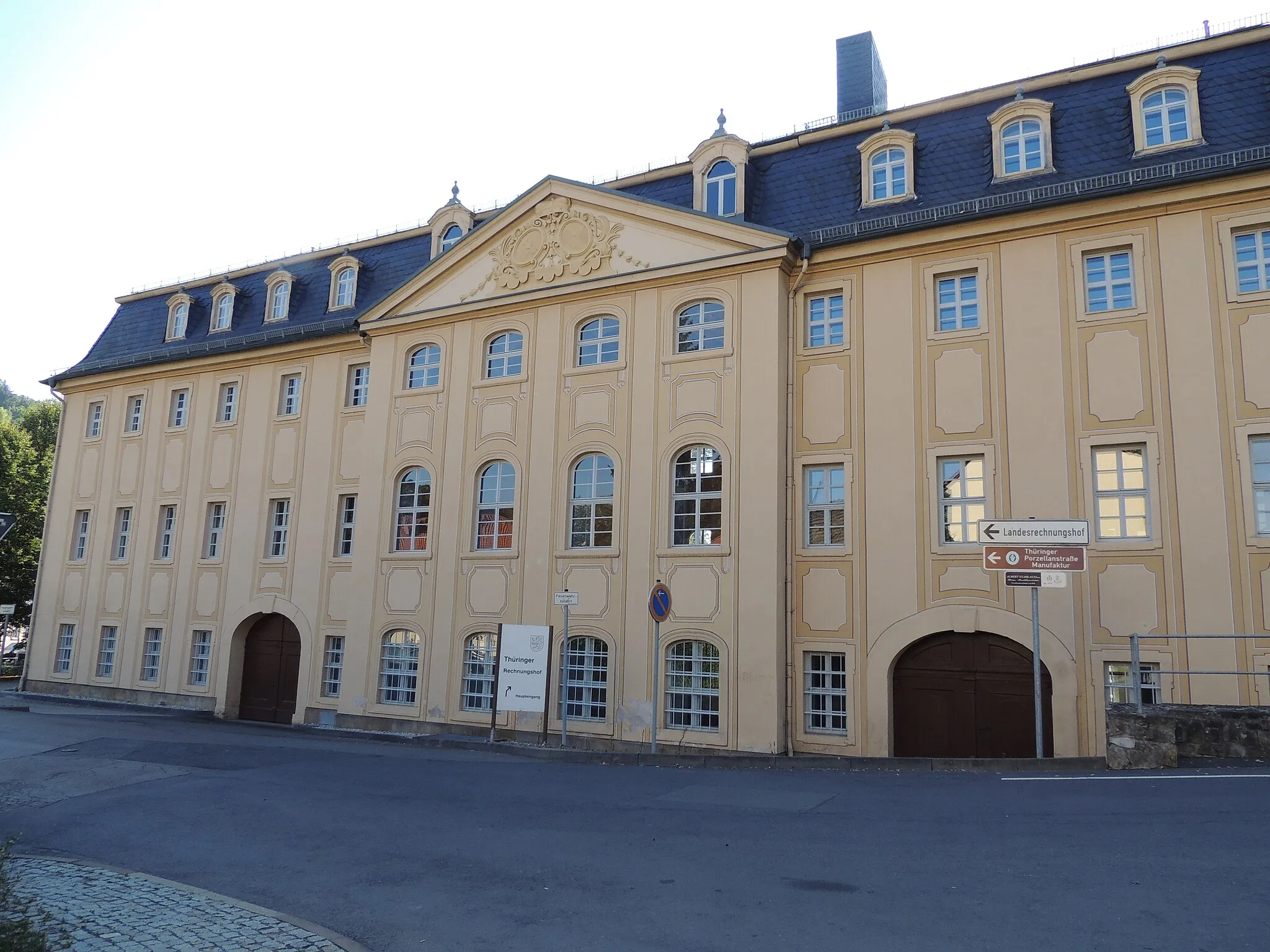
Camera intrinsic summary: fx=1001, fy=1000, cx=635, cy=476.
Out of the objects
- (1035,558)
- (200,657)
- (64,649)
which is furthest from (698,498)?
(64,649)

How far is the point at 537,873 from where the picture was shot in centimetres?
751

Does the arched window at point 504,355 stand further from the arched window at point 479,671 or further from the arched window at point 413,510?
the arched window at point 479,671

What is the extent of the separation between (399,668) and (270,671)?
16.1 ft

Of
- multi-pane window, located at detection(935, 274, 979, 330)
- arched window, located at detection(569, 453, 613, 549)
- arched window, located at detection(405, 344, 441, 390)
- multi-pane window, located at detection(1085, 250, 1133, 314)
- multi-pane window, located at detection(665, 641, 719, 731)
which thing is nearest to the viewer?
multi-pane window, located at detection(1085, 250, 1133, 314)

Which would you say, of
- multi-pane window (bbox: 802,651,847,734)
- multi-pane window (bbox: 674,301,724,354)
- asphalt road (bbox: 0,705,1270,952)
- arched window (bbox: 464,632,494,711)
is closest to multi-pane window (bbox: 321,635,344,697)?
arched window (bbox: 464,632,494,711)

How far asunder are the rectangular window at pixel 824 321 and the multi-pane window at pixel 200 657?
15.8 metres

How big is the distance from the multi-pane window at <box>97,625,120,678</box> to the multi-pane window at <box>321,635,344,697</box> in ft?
24.2

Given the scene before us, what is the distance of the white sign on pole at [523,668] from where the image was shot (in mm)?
15867

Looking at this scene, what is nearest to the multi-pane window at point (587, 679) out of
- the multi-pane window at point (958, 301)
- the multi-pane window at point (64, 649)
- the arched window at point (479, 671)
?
the arched window at point (479, 671)

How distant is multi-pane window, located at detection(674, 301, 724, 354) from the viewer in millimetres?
17906

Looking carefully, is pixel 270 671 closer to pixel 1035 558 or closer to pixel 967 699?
pixel 967 699

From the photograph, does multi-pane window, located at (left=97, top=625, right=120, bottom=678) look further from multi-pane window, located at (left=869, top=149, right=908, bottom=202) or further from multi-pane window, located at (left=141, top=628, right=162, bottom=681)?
multi-pane window, located at (left=869, top=149, right=908, bottom=202)

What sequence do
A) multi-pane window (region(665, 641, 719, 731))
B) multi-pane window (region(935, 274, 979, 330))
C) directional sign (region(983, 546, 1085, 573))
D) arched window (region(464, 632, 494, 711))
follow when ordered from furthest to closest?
arched window (region(464, 632, 494, 711)) → multi-pane window (region(665, 641, 719, 731)) → multi-pane window (region(935, 274, 979, 330)) → directional sign (region(983, 546, 1085, 573))

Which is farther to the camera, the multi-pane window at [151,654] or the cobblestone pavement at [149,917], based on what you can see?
the multi-pane window at [151,654]
